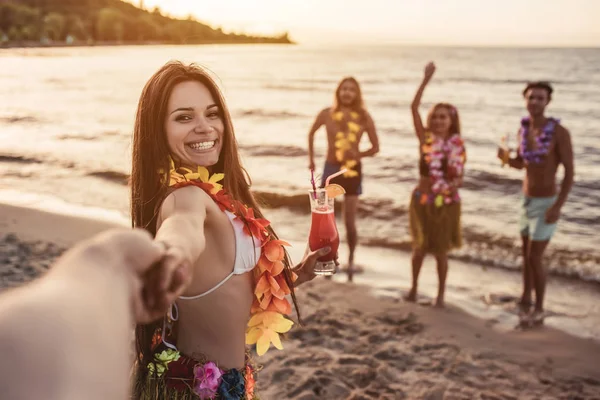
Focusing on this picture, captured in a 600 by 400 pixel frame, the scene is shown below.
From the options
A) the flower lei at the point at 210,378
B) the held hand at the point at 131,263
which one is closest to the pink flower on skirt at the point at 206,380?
the flower lei at the point at 210,378

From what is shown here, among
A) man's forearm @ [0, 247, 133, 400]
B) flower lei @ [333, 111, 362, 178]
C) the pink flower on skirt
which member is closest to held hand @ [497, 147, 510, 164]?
flower lei @ [333, 111, 362, 178]

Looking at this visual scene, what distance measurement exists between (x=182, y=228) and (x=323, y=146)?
15.5 m

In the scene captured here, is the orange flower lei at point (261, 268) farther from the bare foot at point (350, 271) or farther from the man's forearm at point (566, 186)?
the bare foot at point (350, 271)

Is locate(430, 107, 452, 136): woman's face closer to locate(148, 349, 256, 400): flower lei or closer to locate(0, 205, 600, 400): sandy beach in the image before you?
locate(0, 205, 600, 400): sandy beach

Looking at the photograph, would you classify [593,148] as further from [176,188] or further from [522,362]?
[176,188]

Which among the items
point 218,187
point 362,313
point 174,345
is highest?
point 218,187

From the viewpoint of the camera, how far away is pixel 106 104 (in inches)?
1023

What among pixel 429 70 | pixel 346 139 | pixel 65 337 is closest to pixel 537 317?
pixel 429 70

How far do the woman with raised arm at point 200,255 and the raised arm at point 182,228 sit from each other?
0.12 meters

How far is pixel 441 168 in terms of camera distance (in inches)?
200

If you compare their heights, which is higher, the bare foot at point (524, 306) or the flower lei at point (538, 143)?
the flower lei at point (538, 143)

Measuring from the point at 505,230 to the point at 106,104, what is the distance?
72.9ft

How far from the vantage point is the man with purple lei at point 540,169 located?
15.7 ft

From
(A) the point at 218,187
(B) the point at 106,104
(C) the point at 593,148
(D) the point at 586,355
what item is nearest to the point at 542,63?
(C) the point at 593,148
